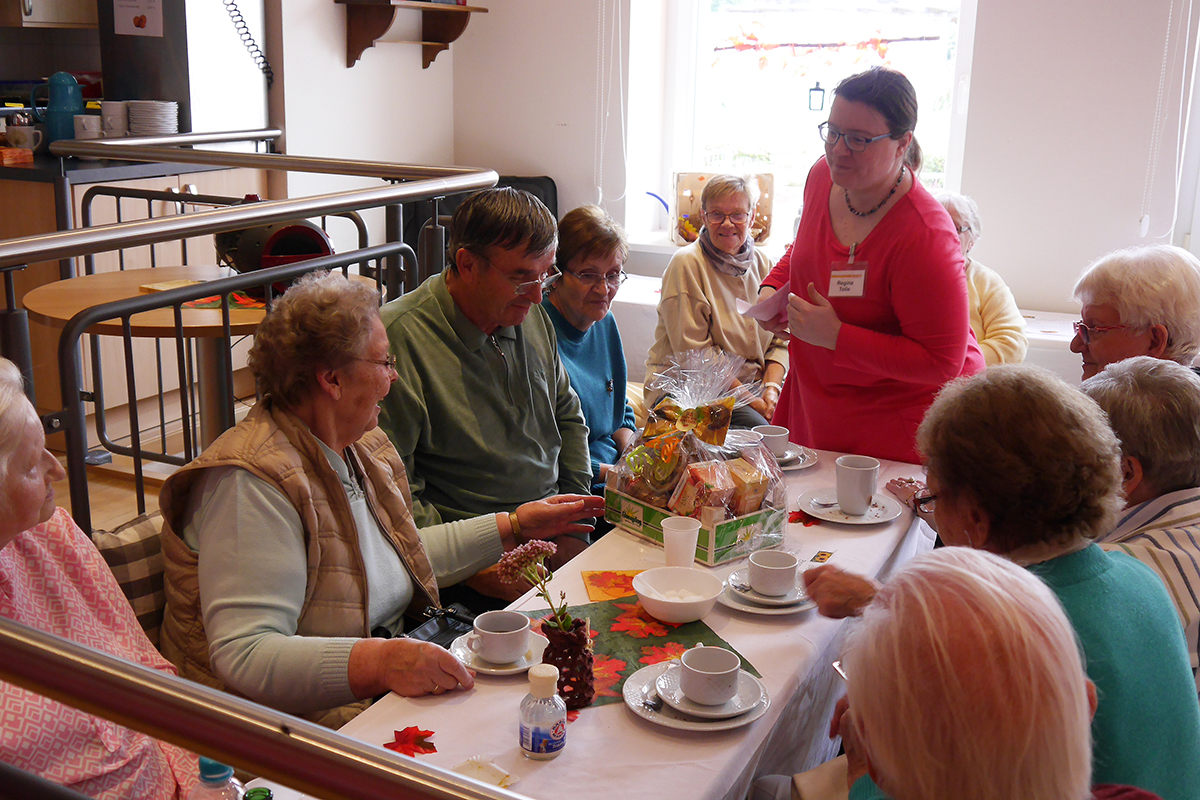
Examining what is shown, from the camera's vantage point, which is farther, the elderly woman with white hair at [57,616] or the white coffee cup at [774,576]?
the white coffee cup at [774,576]

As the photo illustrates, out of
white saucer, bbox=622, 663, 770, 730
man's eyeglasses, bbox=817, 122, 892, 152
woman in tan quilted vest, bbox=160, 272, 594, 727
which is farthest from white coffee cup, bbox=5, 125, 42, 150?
white saucer, bbox=622, 663, 770, 730

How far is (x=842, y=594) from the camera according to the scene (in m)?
1.42

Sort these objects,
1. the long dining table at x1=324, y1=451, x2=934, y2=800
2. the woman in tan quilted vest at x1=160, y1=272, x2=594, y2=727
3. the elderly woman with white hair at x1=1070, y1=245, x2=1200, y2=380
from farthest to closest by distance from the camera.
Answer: the elderly woman with white hair at x1=1070, y1=245, x2=1200, y2=380, the woman in tan quilted vest at x1=160, y1=272, x2=594, y2=727, the long dining table at x1=324, y1=451, x2=934, y2=800

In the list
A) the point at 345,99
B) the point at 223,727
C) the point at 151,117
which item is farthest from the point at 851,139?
the point at 345,99

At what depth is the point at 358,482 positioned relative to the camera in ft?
5.23

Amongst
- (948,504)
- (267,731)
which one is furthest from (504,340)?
(267,731)

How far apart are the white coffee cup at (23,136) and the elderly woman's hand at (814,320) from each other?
3155 mm

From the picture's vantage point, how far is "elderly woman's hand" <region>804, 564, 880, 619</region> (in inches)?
55.6

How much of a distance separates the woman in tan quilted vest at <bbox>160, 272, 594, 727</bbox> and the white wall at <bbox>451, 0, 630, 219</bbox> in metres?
3.92

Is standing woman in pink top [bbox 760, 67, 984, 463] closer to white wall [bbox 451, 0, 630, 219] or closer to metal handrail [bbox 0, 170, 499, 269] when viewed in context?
metal handrail [bbox 0, 170, 499, 269]

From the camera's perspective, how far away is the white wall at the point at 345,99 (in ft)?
15.1

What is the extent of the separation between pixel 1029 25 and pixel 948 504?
3797mm

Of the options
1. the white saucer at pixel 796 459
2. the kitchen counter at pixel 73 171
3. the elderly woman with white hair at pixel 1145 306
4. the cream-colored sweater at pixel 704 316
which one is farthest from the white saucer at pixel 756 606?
the kitchen counter at pixel 73 171

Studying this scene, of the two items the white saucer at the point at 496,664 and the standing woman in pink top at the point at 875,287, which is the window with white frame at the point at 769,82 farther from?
the white saucer at the point at 496,664
